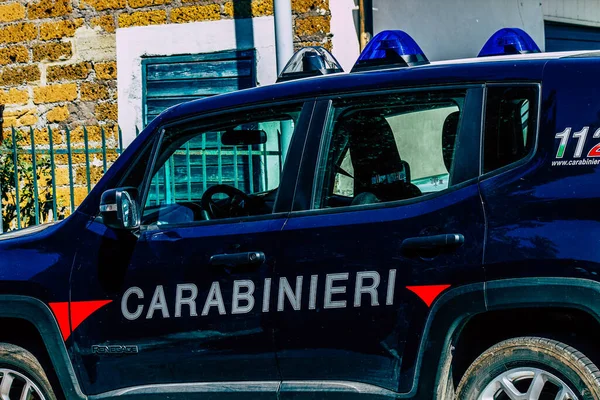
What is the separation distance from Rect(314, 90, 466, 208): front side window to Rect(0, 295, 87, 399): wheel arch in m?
1.28

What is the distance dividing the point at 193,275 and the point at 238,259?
0.22 m

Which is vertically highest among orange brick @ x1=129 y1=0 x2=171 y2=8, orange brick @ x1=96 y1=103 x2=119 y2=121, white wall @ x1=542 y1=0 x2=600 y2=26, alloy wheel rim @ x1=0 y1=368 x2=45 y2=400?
white wall @ x1=542 y1=0 x2=600 y2=26

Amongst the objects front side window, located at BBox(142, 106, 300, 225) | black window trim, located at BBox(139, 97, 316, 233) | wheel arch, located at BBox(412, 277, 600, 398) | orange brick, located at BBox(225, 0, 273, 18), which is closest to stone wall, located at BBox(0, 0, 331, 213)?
orange brick, located at BBox(225, 0, 273, 18)

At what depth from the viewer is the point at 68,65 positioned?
10242 millimetres

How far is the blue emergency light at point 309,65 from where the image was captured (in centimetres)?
444

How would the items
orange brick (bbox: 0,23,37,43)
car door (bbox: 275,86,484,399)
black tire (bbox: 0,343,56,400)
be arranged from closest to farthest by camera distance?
1. car door (bbox: 275,86,484,399)
2. black tire (bbox: 0,343,56,400)
3. orange brick (bbox: 0,23,37,43)

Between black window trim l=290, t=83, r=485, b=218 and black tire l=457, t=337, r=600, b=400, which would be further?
black window trim l=290, t=83, r=485, b=218

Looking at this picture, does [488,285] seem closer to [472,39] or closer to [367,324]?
[367,324]

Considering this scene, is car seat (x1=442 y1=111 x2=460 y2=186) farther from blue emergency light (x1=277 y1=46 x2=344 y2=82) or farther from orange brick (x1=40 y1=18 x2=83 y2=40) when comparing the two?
orange brick (x1=40 y1=18 x2=83 y2=40)

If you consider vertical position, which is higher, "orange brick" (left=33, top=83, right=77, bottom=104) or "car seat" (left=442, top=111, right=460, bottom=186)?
"orange brick" (left=33, top=83, right=77, bottom=104)

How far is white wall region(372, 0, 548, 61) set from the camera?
9.57 metres

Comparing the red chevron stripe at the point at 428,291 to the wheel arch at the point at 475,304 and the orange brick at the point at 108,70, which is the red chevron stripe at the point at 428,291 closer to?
the wheel arch at the point at 475,304

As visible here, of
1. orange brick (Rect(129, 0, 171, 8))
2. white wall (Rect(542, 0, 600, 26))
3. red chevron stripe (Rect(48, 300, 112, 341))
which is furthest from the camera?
white wall (Rect(542, 0, 600, 26))

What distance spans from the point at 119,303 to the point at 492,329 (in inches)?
59.6
